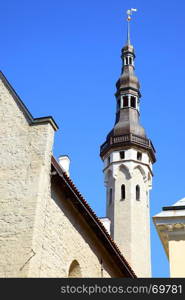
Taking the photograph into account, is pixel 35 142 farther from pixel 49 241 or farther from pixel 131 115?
pixel 131 115

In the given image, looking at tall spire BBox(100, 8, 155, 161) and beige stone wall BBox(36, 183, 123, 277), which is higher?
tall spire BBox(100, 8, 155, 161)

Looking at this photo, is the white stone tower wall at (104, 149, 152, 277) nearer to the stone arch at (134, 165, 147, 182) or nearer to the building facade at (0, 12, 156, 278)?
the stone arch at (134, 165, 147, 182)

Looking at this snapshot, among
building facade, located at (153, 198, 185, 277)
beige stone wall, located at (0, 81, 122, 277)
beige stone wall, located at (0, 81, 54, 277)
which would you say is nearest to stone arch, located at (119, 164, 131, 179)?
beige stone wall, located at (0, 81, 122, 277)

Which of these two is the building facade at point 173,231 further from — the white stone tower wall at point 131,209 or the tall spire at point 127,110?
the tall spire at point 127,110

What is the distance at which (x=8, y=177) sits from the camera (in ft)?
40.5

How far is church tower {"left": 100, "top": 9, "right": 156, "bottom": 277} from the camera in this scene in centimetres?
3262

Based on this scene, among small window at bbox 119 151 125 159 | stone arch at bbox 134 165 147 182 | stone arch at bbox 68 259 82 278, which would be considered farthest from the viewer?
small window at bbox 119 151 125 159

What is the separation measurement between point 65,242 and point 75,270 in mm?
1247

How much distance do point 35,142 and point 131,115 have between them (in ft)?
88.5

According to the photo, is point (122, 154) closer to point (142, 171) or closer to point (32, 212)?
point (142, 171)

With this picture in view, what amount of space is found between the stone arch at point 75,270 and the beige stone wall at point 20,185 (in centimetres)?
243

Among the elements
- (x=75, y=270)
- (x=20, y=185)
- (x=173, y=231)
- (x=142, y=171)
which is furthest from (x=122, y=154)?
(x=20, y=185)

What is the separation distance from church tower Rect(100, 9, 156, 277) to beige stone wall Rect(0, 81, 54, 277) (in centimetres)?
2020
